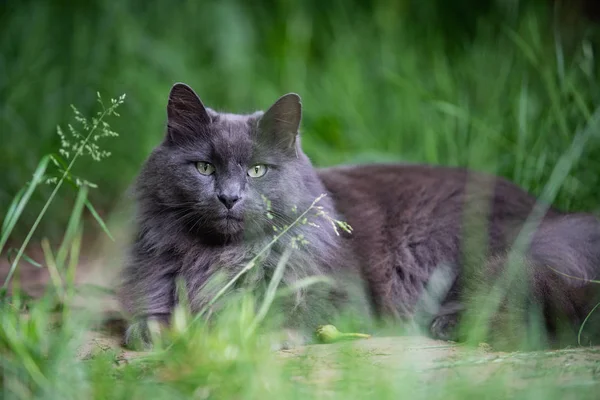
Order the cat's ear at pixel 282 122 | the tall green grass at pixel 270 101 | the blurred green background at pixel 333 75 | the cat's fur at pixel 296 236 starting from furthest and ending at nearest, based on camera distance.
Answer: the blurred green background at pixel 333 75 → the cat's ear at pixel 282 122 → the cat's fur at pixel 296 236 → the tall green grass at pixel 270 101

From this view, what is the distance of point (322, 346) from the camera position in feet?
8.40

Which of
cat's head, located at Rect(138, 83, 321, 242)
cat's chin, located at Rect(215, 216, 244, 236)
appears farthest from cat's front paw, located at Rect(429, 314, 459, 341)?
cat's chin, located at Rect(215, 216, 244, 236)

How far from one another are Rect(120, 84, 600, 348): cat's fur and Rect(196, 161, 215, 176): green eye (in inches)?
Answer: 1.0

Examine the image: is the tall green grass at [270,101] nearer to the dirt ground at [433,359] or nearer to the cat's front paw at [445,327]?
the dirt ground at [433,359]

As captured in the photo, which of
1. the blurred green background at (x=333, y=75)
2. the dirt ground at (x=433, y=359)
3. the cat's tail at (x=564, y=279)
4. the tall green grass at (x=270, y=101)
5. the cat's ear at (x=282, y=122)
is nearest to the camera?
the tall green grass at (x=270, y=101)

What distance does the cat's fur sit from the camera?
2.66 meters

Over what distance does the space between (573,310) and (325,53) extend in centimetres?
398

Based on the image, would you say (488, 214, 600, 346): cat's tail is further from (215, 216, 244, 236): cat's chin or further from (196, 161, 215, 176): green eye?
(196, 161, 215, 176): green eye

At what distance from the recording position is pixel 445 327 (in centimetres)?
290

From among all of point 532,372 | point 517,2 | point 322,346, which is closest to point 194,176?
point 322,346

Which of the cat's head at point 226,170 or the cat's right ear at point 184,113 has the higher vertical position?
the cat's right ear at point 184,113

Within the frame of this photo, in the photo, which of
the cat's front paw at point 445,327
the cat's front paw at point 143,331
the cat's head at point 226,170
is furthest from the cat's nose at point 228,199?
the cat's front paw at point 445,327

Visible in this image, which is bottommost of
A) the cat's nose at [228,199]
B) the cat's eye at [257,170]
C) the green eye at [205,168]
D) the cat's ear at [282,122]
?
the cat's nose at [228,199]

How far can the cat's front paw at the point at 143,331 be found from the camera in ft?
8.45
